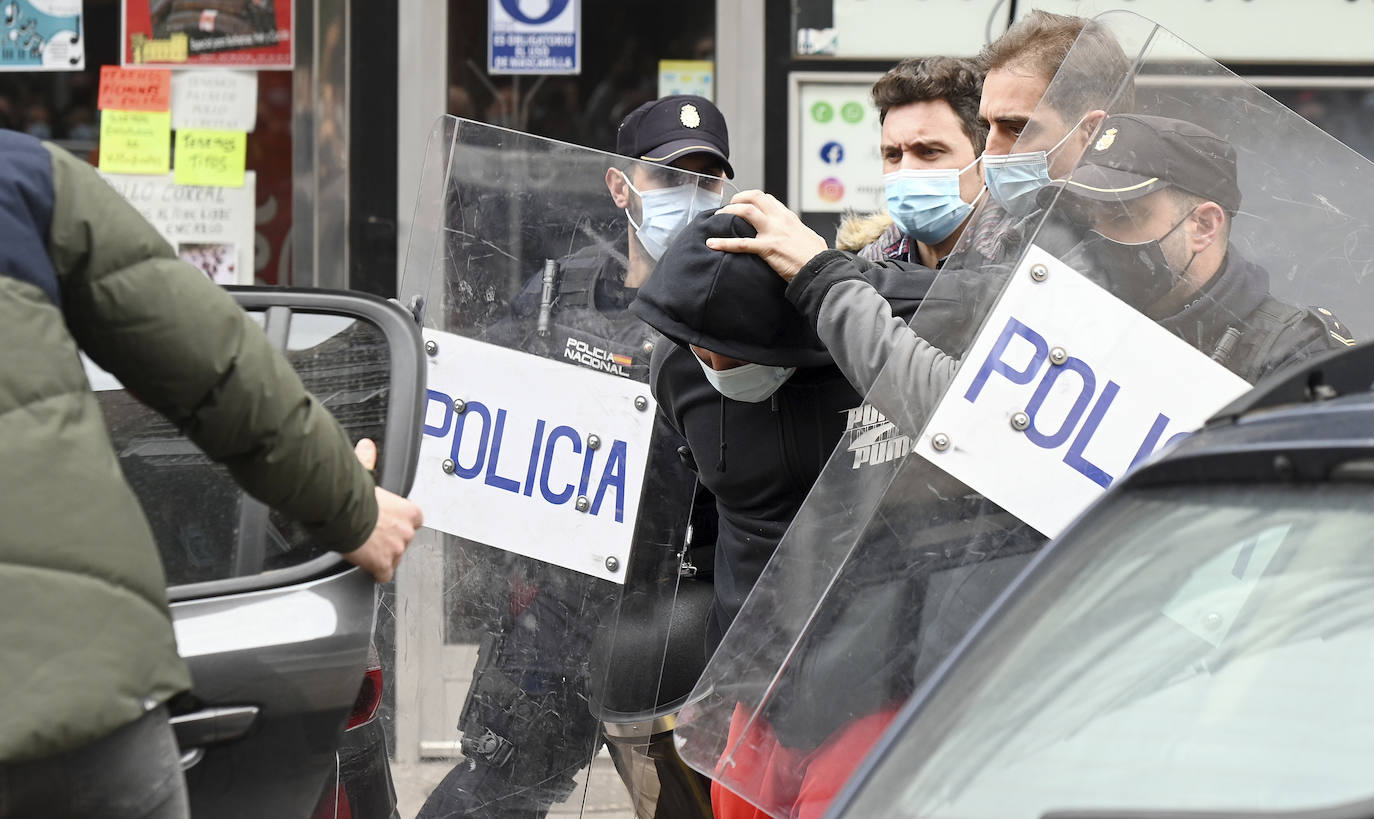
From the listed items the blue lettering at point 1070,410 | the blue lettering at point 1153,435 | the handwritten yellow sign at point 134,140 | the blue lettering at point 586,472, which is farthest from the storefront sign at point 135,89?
the blue lettering at point 1153,435

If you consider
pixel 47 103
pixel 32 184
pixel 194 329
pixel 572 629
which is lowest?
pixel 572 629

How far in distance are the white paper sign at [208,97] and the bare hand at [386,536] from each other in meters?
4.22

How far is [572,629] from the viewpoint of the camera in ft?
9.84

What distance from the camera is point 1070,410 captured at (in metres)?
2.20

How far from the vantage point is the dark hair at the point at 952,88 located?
3.18 m

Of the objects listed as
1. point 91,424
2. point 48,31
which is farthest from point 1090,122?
point 48,31

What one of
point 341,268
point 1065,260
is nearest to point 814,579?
point 1065,260

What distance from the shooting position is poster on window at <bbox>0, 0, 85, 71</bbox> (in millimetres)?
5996

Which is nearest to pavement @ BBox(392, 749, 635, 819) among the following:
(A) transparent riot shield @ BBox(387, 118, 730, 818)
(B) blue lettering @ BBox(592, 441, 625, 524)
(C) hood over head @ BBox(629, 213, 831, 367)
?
(A) transparent riot shield @ BBox(387, 118, 730, 818)

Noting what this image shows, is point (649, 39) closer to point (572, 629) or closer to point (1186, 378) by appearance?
point (572, 629)

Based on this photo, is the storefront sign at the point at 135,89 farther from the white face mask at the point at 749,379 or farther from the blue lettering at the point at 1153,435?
the blue lettering at the point at 1153,435

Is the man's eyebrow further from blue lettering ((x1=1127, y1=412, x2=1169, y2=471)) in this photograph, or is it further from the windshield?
the windshield

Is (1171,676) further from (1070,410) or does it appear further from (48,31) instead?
(48,31)

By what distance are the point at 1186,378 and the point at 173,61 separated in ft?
16.2
